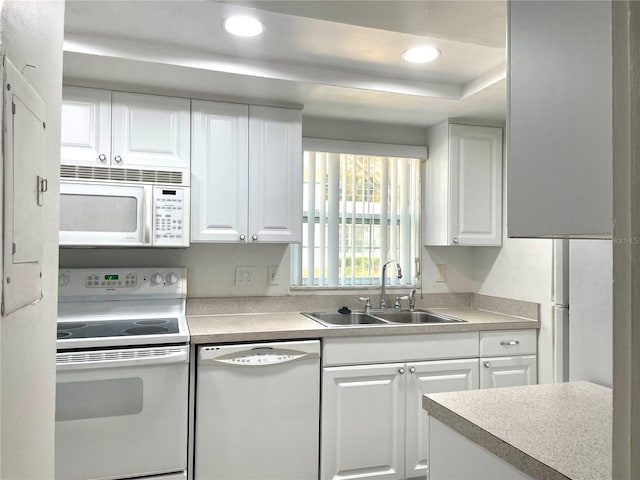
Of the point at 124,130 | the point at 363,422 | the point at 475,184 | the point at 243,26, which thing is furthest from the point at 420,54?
the point at 363,422

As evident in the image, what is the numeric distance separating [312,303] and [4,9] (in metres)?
2.46

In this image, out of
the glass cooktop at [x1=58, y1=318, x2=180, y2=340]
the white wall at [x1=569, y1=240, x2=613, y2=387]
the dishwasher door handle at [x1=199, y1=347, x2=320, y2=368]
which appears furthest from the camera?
the dishwasher door handle at [x1=199, y1=347, x2=320, y2=368]

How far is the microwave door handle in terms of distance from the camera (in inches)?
89.4

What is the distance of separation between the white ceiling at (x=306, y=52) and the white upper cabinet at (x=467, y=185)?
0.22 meters

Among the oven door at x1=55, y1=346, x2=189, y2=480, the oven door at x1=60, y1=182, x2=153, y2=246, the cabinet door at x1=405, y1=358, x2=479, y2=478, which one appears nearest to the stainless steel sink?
the cabinet door at x1=405, y1=358, x2=479, y2=478

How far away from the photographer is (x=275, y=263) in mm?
2861

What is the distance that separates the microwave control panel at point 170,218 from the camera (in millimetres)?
2301

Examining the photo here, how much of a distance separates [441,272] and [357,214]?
0.72m

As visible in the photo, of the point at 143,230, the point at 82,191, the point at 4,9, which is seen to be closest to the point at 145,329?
the point at 143,230

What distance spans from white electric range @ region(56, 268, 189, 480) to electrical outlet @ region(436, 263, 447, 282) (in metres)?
1.79

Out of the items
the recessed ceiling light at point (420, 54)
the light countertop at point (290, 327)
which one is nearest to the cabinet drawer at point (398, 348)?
the light countertop at point (290, 327)

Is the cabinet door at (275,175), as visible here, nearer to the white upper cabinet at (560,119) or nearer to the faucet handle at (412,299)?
the faucet handle at (412,299)

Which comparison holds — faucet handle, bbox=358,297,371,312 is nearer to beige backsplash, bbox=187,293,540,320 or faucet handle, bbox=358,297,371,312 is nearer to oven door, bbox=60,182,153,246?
beige backsplash, bbox=187,293,540,320
